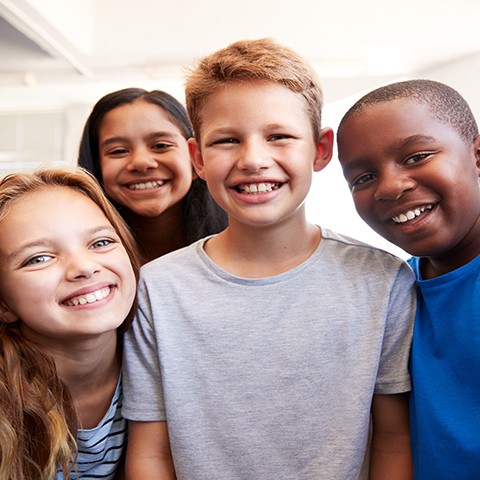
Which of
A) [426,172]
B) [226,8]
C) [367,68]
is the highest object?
[226,8]

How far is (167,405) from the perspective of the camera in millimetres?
1132

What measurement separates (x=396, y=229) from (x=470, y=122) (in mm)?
252

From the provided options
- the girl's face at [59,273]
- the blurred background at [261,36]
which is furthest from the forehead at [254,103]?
the blurred background at [261,36]

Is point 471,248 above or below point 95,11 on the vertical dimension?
below

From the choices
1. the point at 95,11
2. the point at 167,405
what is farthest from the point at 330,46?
the point at 167,405

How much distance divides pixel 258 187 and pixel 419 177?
0.28 metres

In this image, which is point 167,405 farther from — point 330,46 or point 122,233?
point 330,46

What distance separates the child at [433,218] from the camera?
3.28ft

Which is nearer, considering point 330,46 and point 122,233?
point 122,233

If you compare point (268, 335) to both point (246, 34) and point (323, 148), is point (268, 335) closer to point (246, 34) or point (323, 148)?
point (323, 148)

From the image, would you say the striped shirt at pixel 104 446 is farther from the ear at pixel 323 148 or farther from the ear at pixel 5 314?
the ear at pixel 323 148

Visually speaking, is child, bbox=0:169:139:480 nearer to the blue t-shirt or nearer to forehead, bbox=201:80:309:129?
forehead, bbox=201:80:309:129

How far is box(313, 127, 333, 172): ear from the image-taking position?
1.23 meters

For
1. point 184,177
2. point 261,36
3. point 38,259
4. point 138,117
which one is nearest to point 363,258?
point 38,259
